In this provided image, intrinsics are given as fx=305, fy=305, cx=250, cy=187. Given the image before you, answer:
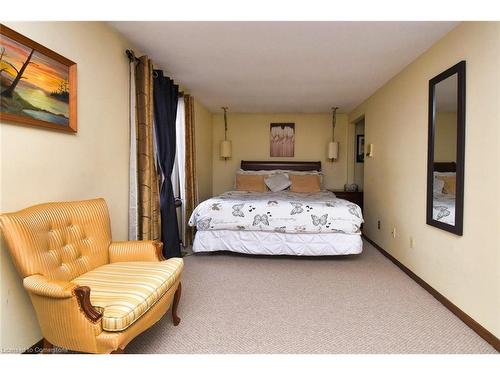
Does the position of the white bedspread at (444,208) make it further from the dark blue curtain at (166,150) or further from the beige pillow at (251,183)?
the beige pillow at (251,183)

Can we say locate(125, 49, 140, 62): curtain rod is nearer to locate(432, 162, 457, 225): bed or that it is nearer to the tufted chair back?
the tufted chair back

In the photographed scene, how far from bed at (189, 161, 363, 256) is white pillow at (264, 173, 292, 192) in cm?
142

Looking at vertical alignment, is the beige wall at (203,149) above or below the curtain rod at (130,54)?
below

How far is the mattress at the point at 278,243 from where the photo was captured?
372 cm

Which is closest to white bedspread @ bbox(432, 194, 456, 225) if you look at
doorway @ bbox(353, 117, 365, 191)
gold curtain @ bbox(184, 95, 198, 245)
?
gold curtain @ bbox(184, 95, 198, 245)

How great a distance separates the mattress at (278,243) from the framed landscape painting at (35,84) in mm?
2189

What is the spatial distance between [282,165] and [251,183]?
0.95 m

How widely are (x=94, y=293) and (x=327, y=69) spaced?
3.23 m

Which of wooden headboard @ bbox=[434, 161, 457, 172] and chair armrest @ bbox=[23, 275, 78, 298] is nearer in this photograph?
chair armrest @ bbox=[23, 275, 78, 298]

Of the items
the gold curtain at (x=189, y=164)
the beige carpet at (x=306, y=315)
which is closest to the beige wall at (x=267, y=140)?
the gold curtain at (x=189, y=164)

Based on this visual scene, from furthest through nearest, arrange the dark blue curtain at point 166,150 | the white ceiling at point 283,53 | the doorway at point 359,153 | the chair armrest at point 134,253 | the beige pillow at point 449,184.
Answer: the doorway at point 359,153
the dark blue curtain at point 166,150
the white ceiling at point 283,53
the beige pillow at point 449,184
the chair armrest at point 134,253

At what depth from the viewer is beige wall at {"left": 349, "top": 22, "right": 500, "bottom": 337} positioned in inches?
79.1

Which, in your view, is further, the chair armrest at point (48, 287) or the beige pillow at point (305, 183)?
the beige pillow at point (305, 183)
